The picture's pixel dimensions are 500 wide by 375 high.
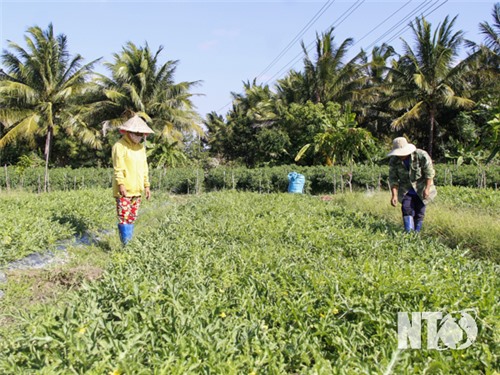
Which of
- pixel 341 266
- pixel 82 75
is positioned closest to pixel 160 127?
pixel 82 75

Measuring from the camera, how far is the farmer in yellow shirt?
18.7 ft

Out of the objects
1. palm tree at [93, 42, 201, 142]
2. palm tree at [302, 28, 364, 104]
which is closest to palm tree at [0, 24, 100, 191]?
palm tree at [93, 42, 201, 142]

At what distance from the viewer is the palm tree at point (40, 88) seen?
22547 mm

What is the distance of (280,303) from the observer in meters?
2.79

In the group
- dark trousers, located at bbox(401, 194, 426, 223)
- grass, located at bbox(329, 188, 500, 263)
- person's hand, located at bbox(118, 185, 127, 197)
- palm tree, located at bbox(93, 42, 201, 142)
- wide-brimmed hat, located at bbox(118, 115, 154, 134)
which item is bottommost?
grass, located at bbox(329, 188, 500, 263)

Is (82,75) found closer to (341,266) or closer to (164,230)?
(164,230)

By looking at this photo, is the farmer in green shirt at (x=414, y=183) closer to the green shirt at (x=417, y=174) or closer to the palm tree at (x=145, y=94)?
the green shirt at (x=417, y=174)

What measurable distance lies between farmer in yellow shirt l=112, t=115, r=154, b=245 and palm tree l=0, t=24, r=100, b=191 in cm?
1878

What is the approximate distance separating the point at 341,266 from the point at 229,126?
2862 cm

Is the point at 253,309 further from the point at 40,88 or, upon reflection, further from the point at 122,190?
the point at 40,88

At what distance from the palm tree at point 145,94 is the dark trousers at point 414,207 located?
770 inches

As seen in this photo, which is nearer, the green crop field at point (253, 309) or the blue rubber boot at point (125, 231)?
the green crop field at point (253, 309)

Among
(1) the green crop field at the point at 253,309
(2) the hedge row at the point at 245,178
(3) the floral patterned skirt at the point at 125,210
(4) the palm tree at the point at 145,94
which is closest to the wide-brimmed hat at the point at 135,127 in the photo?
(3) the floral patterned skirt at the point at 125,210

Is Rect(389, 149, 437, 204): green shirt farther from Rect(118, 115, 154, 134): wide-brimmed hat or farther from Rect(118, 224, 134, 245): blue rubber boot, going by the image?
Rect(118, 224, 134, 245): blue rubber boot
